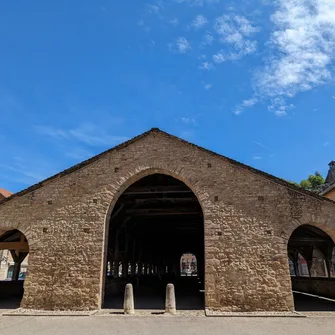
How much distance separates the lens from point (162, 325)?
7.35 metres

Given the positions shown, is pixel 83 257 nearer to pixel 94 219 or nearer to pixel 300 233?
pixel 94 219

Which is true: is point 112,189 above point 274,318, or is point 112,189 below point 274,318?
above

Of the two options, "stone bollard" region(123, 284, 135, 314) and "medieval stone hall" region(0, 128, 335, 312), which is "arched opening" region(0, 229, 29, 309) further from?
"stone bollard" region(123, 284, 135, 314)

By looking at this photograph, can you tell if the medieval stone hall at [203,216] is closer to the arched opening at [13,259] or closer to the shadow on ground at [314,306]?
the arched opening at [13,259]

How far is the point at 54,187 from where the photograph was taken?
11.2 meters

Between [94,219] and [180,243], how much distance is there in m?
19.8

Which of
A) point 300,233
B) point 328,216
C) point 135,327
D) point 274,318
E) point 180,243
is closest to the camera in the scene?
point 135,327

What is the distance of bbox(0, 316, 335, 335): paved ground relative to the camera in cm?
662

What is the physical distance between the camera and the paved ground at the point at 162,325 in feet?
21.7

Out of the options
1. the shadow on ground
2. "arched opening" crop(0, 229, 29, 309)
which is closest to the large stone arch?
"arched opening" crop(0, 229, 29, 309)

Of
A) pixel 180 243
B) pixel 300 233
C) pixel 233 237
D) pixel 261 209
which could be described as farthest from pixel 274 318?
pixel 180 243

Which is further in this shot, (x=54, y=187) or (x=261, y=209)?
(x=54, y=187)

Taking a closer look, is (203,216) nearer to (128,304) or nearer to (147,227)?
(128,304)

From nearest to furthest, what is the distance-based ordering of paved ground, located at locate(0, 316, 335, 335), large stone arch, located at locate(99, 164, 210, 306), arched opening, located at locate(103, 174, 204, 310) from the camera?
paved ground, located at locate(0, 316, 335, 335) → large stone arch, located at locate(99, 164, 210, 306) → arched opening, located at locate(103, 174, 204, 310)
